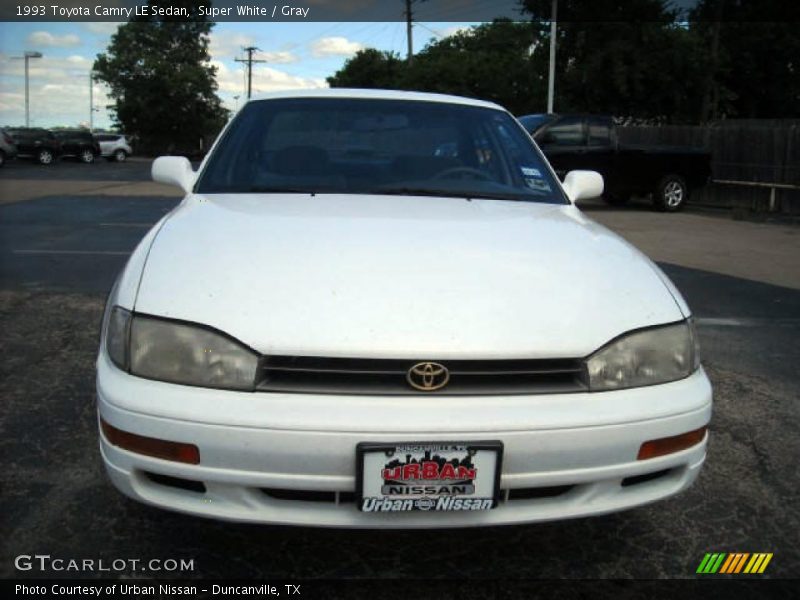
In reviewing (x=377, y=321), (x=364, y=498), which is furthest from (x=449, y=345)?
(x=364, y=498)

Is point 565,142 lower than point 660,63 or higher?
lower

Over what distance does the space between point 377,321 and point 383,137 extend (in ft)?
4.99

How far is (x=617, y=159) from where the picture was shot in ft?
46.1

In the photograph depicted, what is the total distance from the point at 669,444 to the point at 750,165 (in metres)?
15.6

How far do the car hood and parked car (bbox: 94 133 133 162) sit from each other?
123 feet

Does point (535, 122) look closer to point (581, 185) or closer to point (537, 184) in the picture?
point (581, 185)

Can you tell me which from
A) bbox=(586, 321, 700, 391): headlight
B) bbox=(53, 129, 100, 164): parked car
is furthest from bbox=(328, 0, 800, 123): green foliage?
bbox=(586, 321, 700, 391): headlight

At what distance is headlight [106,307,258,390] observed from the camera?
1.83 meters

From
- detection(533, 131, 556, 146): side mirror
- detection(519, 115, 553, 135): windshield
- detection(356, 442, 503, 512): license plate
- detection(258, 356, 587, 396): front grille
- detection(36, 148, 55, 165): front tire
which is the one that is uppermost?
detection(519, 115, 553, 135): windshield

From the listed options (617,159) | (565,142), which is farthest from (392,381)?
(617,159)

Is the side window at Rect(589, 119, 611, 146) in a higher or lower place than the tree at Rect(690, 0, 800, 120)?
lower

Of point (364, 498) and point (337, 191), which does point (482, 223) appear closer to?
point (337, 191)

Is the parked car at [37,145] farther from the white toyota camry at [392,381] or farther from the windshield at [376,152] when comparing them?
the white toyota camry at [392,381]

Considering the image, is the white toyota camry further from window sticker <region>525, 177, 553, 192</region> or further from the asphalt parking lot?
window sticker <region>525, 177, 553, 192</region>
